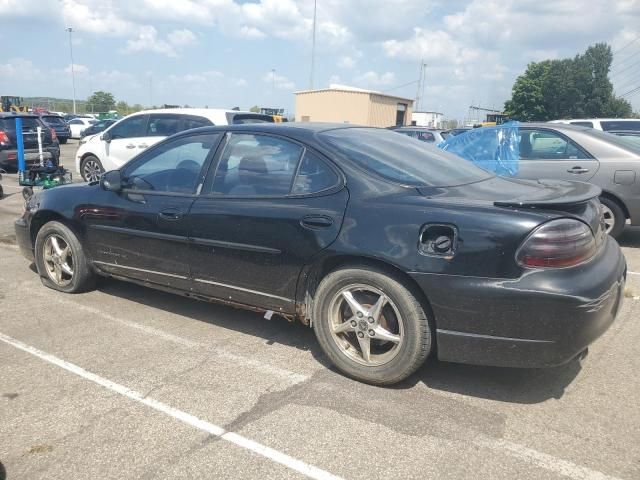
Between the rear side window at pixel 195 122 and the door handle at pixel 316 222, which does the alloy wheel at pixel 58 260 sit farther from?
the rear side window at pixel 195 122

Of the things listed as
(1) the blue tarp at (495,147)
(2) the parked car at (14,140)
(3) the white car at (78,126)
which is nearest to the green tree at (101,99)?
(3) the white car at (78,126)

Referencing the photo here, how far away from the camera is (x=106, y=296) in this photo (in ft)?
16.0

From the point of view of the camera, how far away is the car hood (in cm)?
294

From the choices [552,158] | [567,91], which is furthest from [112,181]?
[567,91]

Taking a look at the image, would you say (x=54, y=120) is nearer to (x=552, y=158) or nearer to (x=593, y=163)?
(x=552, y=158)

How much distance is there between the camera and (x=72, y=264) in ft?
15.8

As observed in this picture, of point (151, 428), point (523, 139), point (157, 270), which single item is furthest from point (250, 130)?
point (523, 139)

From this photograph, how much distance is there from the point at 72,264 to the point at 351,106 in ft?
106

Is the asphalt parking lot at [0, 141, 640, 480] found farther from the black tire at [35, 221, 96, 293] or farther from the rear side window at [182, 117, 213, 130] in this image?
the rear side window at [182, 117, 213, 130]

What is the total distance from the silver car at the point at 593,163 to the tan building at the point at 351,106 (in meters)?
27.4

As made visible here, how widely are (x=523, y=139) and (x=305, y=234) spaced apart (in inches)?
194

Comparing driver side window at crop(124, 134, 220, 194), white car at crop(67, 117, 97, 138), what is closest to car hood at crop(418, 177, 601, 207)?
driver side window at crop(124, 134, 220, 194)

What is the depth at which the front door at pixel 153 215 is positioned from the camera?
3982mm

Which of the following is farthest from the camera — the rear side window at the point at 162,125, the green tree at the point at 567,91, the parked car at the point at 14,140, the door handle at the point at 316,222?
the green tree at the point at 567,91
